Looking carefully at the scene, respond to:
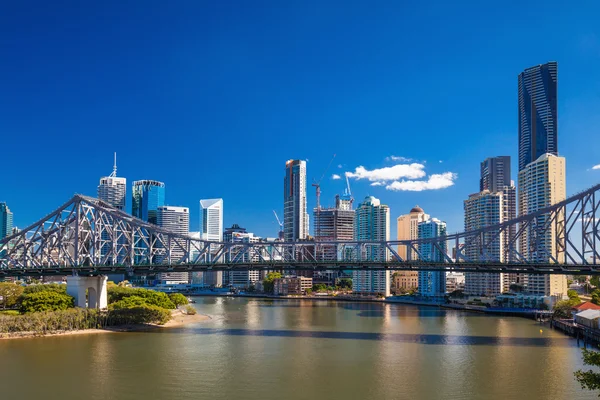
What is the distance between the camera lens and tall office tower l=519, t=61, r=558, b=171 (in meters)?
150

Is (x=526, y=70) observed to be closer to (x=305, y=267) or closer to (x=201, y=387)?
(x=305, y=267)

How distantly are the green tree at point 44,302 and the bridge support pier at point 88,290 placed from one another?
2.17 metres

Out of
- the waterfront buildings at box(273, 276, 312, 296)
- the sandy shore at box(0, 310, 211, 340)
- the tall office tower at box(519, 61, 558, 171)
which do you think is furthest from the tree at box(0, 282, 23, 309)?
the tall office tower at box(519, 61, 558, 171)

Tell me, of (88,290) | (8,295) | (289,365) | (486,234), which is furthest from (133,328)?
(486,234)

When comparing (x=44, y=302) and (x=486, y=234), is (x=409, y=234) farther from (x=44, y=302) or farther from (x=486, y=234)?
(x=44, y=302)

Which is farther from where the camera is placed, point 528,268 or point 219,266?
point 219,266

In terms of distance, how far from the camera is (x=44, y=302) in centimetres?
4434

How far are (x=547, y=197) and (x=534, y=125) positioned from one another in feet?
258

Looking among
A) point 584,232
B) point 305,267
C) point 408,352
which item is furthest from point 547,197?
point 408,352

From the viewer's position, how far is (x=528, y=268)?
44.3 metres

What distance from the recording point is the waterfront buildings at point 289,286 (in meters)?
121

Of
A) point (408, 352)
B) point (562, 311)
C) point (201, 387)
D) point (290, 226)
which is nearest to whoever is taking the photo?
point (201, 387)

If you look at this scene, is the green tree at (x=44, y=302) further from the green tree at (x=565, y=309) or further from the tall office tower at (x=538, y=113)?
the tall office tower at (x=538, y=113)

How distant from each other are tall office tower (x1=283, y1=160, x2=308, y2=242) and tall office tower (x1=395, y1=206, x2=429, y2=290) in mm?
32444
